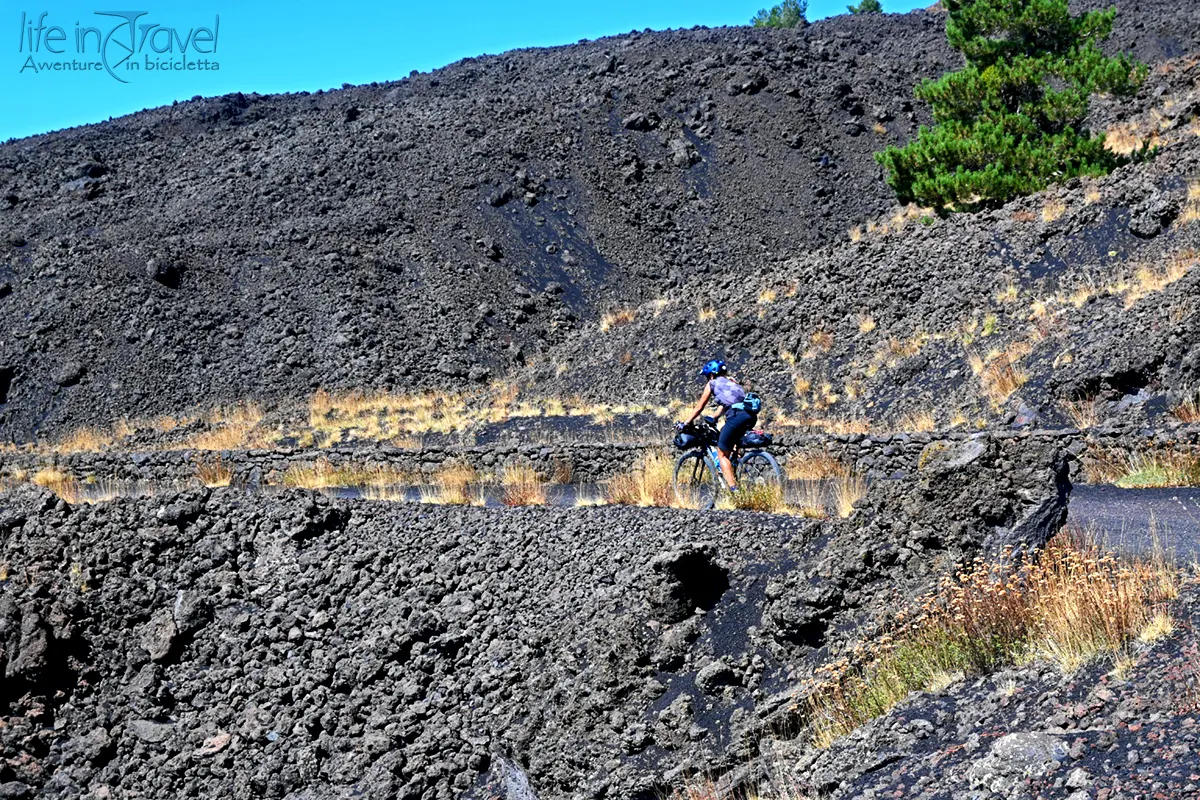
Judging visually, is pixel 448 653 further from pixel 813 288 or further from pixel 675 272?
pixel 675 272

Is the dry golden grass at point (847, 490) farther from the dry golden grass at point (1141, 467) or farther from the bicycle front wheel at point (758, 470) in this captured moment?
the dry golden grass at point (1141, 467)

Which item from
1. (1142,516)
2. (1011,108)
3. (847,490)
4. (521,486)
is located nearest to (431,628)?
(521,486)

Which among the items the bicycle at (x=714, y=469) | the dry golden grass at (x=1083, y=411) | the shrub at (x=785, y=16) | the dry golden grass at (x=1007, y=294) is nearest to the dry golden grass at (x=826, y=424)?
the dry golden grass at (x=1083, y=411)

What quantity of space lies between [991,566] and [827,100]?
39.4 meters

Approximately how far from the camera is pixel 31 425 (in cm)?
3250

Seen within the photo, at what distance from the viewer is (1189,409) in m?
13.6

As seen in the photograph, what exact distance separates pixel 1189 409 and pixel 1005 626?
27.7 feet

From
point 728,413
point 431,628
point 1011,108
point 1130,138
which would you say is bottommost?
point 431,628

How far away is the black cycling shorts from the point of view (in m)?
12.6

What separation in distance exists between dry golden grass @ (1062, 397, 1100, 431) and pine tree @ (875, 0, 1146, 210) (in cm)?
1207

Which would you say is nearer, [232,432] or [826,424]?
[826,424]

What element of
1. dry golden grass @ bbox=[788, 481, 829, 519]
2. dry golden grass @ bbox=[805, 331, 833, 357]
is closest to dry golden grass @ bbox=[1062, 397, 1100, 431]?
dry golden grass @ bbox=[788, 481, 829, 519]

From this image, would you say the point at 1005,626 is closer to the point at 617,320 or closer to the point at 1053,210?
the point at 1053,210

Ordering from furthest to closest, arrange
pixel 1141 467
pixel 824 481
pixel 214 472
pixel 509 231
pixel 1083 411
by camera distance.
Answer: pixel 509 231 < pixel 214 472 < pixel 1083 411 < pixel 824 481 < pixel 1141 467
